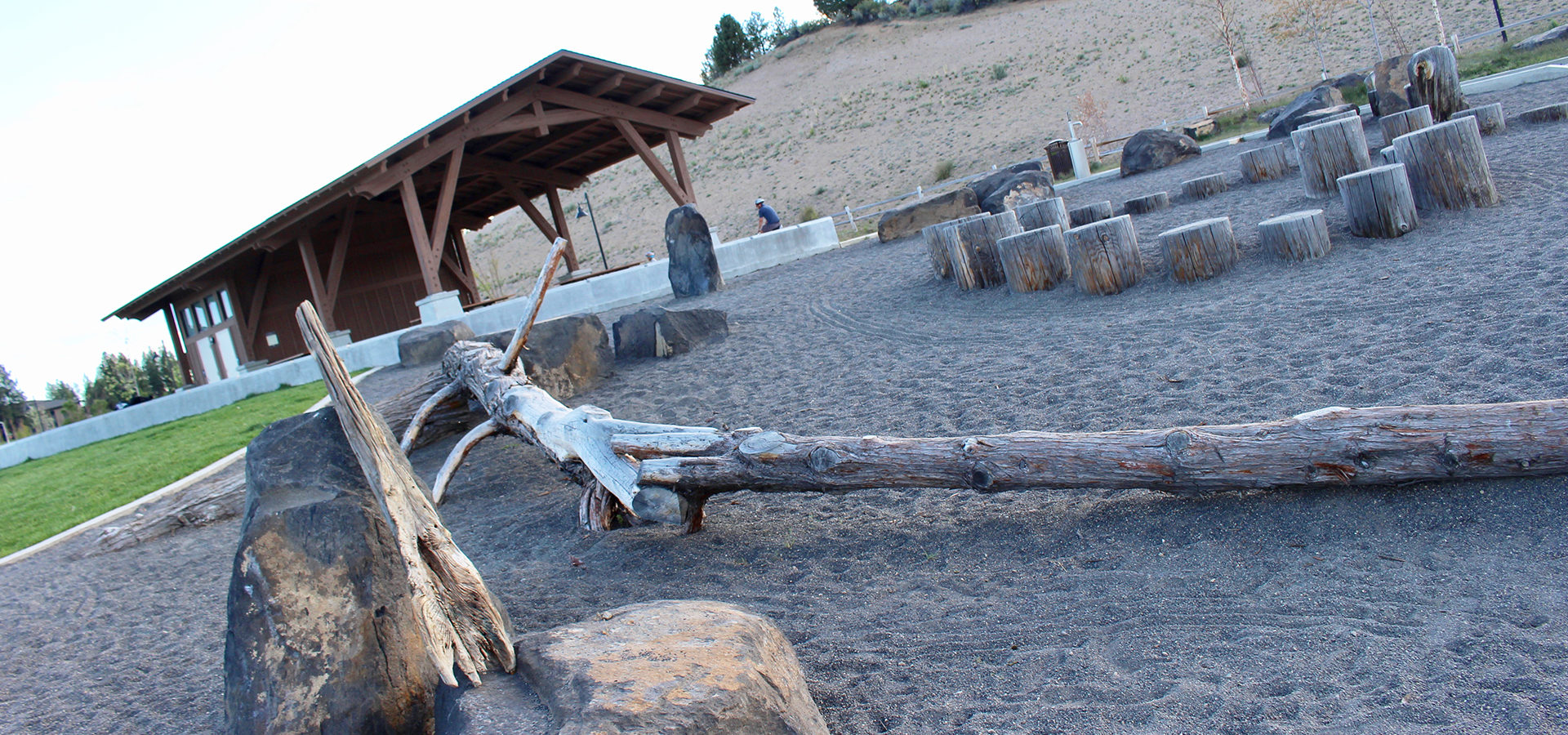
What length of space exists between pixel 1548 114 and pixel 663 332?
10.2 m

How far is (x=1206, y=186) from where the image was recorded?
10586mm

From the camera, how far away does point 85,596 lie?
5691mm

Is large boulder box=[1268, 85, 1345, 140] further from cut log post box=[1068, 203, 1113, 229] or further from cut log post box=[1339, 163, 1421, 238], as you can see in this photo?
cut log post box=[1339, 163, 1421, 238]

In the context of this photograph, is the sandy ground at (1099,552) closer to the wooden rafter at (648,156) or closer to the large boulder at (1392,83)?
the large boulder at (1392,83)

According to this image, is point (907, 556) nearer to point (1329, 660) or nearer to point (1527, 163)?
point (1329, 660)

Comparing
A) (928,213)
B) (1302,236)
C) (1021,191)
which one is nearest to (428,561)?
(1302,236)

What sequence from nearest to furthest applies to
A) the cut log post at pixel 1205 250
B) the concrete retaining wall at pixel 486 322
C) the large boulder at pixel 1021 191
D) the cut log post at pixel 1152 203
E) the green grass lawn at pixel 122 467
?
the cut log post at pixel 1205 250 < the green grass lawn at pixel 122 467 < the cut log post at pixel 1152 203 < the large boulder at pixel 1021 191 < the concrete retaining wall at pixel 486 322

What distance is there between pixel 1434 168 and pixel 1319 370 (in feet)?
11.7

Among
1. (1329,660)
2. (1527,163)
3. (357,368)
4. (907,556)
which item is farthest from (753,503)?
(357,368)

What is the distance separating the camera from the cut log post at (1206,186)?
10.6m

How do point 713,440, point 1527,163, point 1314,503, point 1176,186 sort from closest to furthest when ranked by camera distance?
point 1314,503 < point 713,440 < point 1527,163 < point 1176,186

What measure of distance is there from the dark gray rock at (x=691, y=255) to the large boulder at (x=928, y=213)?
3026mm

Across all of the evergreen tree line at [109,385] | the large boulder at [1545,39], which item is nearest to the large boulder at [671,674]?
the large boulder at [1545,39]

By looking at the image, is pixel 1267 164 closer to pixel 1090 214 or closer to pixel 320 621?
pixel 1090 214
